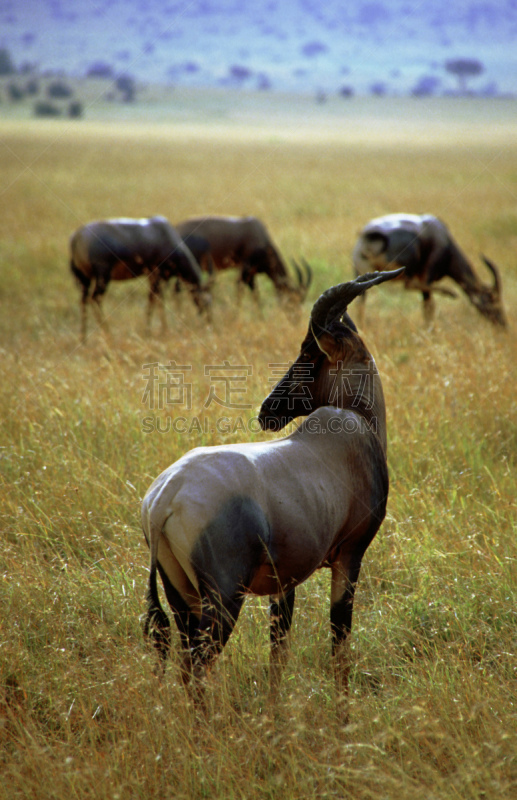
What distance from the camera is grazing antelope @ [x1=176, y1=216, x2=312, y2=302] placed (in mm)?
9805

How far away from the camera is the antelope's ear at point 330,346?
8.74ft

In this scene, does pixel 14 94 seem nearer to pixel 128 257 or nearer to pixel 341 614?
pixel 128 257

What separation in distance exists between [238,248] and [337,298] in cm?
783

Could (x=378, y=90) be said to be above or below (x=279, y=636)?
below

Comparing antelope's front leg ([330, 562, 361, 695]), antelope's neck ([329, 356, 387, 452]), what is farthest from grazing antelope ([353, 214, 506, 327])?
antelope's front leg ([330, 562, 361, 695])

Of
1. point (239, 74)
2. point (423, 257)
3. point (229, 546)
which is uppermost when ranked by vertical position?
point (229, 546)

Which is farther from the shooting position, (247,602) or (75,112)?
(75,112)

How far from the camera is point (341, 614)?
268cm

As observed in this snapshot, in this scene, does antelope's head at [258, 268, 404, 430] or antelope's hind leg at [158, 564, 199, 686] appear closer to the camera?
antelope's hind leg at [158, 564, 199, 686]

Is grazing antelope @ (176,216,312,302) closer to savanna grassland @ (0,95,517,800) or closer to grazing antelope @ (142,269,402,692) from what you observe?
savanna grassland @ (0,95,517,800)

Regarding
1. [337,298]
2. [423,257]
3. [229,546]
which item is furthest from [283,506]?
[423,257]

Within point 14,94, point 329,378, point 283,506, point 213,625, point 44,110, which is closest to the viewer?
point 213,625

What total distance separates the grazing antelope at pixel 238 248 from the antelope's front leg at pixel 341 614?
728 centimetres

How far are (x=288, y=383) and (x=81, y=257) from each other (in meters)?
6.41
